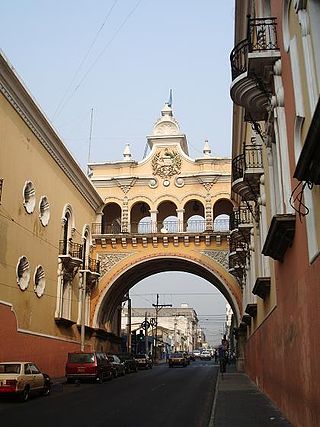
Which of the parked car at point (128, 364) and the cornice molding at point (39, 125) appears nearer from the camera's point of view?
the cornice molding at point (39, 125)

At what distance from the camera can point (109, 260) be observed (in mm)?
36625

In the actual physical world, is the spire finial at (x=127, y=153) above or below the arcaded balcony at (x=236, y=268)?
above

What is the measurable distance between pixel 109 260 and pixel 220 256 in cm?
745

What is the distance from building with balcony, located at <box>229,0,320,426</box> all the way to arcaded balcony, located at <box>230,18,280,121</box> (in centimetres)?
2

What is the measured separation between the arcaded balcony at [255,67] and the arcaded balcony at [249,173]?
2619mm

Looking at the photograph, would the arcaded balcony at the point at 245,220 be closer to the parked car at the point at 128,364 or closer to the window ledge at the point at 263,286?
the window ledge at the point at 263,286

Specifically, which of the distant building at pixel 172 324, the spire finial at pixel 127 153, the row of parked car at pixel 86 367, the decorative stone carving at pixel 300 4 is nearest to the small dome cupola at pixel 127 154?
the spire finial at pixel 127 153

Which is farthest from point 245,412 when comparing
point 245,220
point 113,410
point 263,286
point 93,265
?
point 93,265

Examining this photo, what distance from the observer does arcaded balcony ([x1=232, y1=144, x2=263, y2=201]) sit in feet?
→ 51.4

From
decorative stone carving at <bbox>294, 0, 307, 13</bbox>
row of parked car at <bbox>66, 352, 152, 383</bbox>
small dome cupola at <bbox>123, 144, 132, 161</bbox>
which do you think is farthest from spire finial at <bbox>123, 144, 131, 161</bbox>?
decorative stone carving at <bbox>294, 0, 307, 13</bbox>

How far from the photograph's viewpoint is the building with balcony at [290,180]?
722 cm

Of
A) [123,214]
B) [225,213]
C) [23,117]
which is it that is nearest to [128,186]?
[123,214]

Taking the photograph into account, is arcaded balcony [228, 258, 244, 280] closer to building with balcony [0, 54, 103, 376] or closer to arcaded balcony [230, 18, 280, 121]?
building with balcony [0, 54, 103, 376]

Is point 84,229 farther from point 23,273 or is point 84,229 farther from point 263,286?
point 263,286
